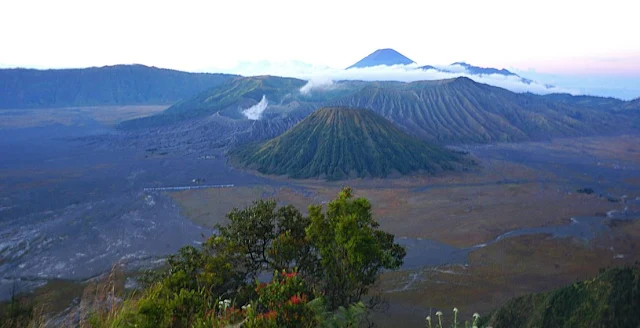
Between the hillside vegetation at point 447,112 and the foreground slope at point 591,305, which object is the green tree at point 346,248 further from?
the hillside vegetation at point 447,112

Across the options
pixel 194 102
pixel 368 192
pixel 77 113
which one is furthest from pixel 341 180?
pixel 77 113

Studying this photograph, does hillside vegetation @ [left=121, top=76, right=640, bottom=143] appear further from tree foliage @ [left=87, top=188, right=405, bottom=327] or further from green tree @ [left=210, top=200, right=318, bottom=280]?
tree foliage @ [left=87, top=188, right=405, bottom=327]

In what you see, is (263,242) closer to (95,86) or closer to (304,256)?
(304,256)

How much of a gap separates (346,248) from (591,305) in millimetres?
6805

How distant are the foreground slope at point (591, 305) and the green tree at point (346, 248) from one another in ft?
15.0

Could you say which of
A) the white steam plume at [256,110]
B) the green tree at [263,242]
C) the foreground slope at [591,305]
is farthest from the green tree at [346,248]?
the white steam plume at [256,110]

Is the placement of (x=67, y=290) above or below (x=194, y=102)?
below

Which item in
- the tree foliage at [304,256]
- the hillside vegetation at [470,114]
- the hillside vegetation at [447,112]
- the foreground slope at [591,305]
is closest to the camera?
the tree foliage at [304,256]

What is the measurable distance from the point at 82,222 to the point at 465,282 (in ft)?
86.5

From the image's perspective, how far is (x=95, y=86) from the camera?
13762cm

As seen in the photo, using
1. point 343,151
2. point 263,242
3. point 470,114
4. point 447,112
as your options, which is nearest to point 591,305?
point 263,242

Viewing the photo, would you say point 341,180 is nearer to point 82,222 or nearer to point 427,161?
point 427,161

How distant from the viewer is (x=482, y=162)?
181ft

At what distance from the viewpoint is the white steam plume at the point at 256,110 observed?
8931 cm
